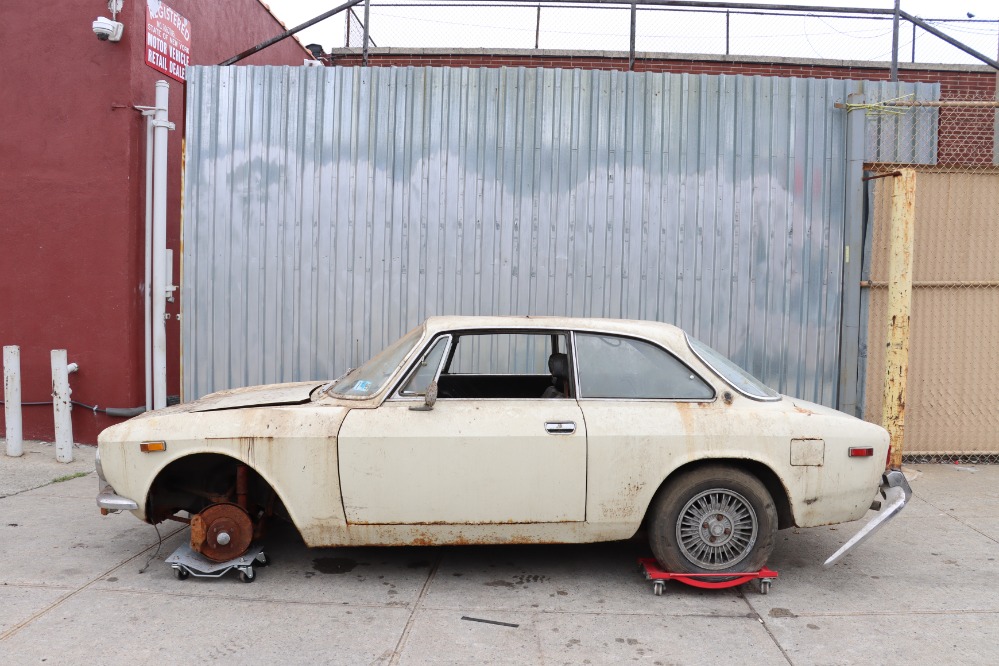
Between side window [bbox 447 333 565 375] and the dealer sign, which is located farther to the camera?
the dealer sign

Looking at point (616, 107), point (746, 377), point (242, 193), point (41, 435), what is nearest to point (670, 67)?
point (616, 107)

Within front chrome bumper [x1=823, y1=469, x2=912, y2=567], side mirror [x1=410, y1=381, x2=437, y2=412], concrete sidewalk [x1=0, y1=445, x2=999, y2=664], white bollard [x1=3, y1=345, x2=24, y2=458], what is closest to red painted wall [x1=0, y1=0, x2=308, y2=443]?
white bollard [x1=3, y1=345, x2=24, y2=458]

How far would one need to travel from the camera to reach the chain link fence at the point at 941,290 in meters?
7.60

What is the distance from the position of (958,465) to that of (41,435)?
880cm

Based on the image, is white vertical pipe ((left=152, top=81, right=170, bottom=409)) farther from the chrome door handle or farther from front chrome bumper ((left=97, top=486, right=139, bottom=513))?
the chrome door handle

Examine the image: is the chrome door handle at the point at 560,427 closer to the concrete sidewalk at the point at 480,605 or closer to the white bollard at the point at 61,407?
the concrete sidewalk at the point at 480,605

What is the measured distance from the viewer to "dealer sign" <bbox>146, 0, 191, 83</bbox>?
775 cm

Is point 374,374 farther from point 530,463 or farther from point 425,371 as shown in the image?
point 530,463

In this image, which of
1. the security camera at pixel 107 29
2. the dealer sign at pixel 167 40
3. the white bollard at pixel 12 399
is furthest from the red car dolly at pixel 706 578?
the security camera at pixel 107 29

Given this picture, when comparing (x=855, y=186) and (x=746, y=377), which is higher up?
(x=855, y=186)

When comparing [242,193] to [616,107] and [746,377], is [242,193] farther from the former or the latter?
[746,377]

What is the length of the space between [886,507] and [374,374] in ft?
10.1

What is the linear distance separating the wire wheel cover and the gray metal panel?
322 centimetres

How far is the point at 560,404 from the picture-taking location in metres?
4.58
